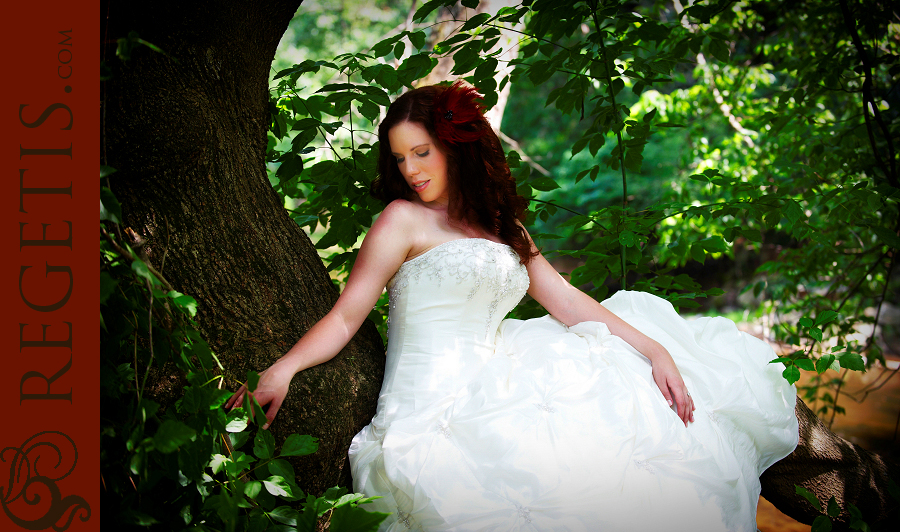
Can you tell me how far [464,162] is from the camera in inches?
80.5

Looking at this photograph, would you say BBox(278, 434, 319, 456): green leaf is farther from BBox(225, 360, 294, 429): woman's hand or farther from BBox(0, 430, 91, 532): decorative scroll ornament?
BBox(0, 430, 91, 532): decorative scroll ornament

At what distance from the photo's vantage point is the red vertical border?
39.8 inches

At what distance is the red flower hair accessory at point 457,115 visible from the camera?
192cm

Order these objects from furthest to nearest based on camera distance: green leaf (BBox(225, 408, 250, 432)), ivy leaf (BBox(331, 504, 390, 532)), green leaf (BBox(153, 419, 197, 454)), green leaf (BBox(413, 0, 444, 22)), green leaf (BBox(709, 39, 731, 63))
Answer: green leaf (BBox(709, 39, 731, 63))
green leaf (BBox(413, 0, 444, 22))
green leaf (BBox(225, 408, 250, 432))
ivy leaf (BBox(331, 504, 390, 532))
green leaf (BBox(153, 419, 197, 454))

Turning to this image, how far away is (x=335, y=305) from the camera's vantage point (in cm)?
163

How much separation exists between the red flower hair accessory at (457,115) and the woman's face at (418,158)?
2.4 inches

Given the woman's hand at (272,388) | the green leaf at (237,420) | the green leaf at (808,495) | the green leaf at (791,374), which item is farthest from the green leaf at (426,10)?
the green leaf at (808,495)

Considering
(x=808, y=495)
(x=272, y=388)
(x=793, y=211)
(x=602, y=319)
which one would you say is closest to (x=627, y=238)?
(x=602, y=319)

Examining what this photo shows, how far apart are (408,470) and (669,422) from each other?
29.7 inches

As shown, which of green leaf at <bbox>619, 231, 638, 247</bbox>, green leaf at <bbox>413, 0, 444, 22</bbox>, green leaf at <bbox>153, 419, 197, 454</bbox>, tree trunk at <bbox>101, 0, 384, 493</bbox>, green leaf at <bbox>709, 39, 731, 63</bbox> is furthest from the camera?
green leaf at <bbox>709, 39, 731, 63</bbox>

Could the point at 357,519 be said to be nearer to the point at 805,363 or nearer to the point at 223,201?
the point at 223,201

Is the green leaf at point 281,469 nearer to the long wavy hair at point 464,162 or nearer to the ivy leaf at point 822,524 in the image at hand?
the long wavy hair at point 464,162

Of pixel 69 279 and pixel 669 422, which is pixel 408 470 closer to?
pixel 669 422

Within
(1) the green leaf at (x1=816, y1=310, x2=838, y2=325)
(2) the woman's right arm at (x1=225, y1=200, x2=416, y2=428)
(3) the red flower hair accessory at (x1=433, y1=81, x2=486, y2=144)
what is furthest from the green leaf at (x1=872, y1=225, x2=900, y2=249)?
(2) the woman's right arm at (x1=225, y1=200, x2=416, y2=428)
